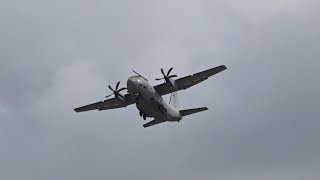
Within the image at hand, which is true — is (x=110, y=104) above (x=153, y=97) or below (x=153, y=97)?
above

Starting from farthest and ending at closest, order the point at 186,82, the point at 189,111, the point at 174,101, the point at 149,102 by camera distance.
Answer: the point at 174,101, the point at 189,111, the point at 186,82, the point at 149,102

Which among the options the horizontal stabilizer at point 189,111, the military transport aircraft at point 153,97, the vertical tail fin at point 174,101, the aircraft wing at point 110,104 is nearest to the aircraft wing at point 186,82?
the military transport aircraft at point 153,97

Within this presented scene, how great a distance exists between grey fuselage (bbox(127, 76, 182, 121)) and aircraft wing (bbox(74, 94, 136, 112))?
3.56 meters

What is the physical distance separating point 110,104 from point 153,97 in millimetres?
10460

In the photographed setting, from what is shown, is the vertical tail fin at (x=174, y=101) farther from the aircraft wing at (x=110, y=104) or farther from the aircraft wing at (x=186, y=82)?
the aircraft wing at (x=186, y=82)

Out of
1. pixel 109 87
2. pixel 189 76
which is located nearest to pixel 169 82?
pixel 189 76

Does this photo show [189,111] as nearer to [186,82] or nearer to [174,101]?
[186,82]

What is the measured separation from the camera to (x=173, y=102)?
11406cm

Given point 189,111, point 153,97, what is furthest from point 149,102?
point 189,111

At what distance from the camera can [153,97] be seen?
9794cm

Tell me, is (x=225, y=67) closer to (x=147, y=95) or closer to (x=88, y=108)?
(x=147, y=95)

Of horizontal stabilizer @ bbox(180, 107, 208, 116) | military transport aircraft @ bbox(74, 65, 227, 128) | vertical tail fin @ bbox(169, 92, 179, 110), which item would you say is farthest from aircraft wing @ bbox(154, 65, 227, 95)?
vertical tail fin @ bbox(169, 92, 179, 110)

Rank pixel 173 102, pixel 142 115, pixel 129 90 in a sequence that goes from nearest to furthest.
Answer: pixel 129 90 < pixel 142 115 < pixel 173 102

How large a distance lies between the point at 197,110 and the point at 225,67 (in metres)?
9.63
